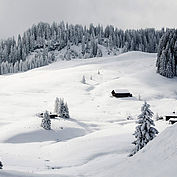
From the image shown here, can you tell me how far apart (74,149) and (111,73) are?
238ft

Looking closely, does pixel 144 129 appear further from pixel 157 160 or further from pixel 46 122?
pixel 46 122

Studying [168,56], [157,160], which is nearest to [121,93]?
[168,56]

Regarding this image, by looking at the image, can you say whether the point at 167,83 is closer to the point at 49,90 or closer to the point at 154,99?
the point at 154,99

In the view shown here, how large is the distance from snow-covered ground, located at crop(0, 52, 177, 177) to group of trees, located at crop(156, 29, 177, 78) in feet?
11.1

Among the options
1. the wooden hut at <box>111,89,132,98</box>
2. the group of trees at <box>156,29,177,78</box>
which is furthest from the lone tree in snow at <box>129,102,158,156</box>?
the group of trees at <box>156,29,177,78</box>

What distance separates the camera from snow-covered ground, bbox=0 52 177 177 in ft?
71.6

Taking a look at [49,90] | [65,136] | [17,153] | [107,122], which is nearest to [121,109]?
[107,122]

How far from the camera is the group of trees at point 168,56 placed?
10166 cm

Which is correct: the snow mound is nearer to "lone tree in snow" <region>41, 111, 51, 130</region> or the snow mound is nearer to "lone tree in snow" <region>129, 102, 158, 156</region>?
"lone tree in snow" <region>129, 102, 158, 156</region>

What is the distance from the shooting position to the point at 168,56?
103 m

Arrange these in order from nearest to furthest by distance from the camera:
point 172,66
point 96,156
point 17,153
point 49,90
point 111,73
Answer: point 96,156
point 17,153
point 49,90
point 172,66
point 111,73

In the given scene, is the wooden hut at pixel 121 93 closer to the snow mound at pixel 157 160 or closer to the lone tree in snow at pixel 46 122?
the lone tree in snow at pixel 46 122

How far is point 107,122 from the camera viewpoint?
61000 mm

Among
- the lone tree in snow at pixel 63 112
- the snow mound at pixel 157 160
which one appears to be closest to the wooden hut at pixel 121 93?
the lone tree in snow at pixel 63 112
